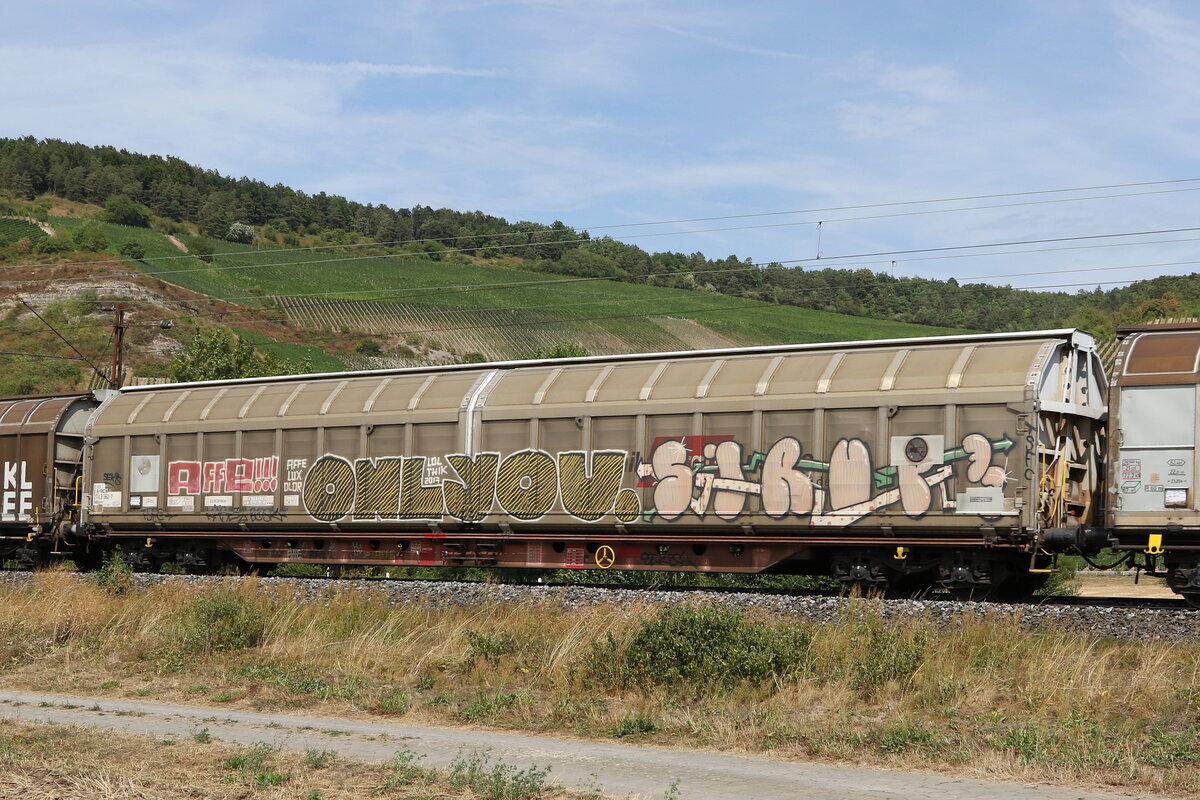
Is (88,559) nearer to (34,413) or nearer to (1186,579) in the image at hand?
(34,413)

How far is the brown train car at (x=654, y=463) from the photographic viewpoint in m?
16.5

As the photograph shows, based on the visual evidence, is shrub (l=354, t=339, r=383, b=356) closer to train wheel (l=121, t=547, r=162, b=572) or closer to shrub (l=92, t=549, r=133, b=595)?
train wheel (l=121, t=547, r=162, b=572)

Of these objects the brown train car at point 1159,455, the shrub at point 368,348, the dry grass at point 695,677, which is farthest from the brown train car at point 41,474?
the shrub at point 368,348

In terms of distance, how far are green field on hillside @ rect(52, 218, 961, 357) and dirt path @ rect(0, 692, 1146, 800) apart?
2470 inches

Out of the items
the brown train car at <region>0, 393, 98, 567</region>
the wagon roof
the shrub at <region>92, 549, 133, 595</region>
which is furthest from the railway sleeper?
the brown train car at <region>0, 393, 98, 567</region>

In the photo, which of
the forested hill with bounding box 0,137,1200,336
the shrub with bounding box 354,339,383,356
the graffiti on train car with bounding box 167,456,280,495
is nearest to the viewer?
the graffiti on train car with bounding box 167,456,280,495

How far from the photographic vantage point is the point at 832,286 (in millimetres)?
103562

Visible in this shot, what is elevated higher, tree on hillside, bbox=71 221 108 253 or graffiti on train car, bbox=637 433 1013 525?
tree on hillside, bbox=71 221 108 253

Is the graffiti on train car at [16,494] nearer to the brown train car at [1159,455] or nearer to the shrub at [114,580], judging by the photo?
the shrub at [114,580]

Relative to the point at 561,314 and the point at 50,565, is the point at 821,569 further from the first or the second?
the point at 561,314

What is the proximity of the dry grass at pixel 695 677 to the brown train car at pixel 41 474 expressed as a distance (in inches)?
345

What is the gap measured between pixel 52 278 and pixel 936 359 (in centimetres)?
9288

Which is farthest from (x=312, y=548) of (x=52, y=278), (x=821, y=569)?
(x=52, y=278)

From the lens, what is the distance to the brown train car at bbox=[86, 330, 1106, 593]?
16.5 meters
